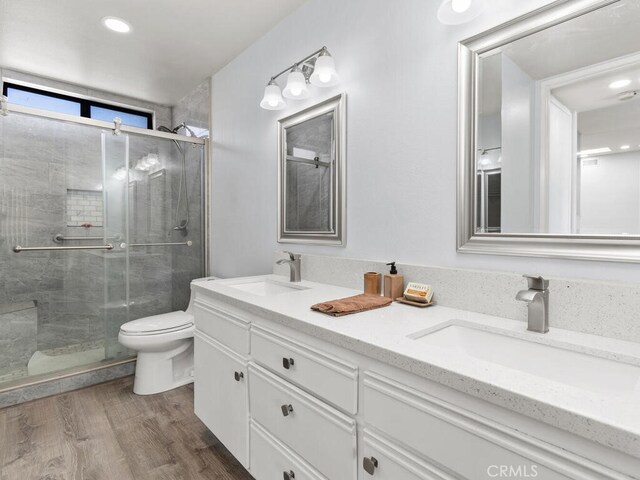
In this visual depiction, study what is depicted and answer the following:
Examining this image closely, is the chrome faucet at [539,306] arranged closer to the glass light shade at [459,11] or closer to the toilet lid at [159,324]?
the glass light shade at [459,11]

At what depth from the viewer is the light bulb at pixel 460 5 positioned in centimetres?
120

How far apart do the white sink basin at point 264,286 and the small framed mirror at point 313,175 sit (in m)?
0.28

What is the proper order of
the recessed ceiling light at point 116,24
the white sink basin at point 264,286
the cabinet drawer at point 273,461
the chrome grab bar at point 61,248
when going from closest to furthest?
the cabinet drawer at point 273,461 < the white sink basin at point 264,286 < the recessed ceiling light at point 116,24 < the chrome grab bar at point 61,248

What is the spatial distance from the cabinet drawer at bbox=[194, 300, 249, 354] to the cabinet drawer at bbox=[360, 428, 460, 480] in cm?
67

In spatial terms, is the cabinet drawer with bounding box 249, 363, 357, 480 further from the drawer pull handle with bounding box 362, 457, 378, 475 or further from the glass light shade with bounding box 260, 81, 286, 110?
the glass light shade with bounding box 260, 81, 286, 110

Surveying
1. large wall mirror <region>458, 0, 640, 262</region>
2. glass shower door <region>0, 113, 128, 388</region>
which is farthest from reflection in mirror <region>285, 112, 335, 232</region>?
glass shower door <region>0, 113, 128, 388</region>

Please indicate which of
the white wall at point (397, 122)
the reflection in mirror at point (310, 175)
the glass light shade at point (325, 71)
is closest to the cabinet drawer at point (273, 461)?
the white wall at point (397, 122)

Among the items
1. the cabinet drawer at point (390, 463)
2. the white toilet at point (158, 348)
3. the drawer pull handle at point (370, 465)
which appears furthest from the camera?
the white toilet at point (158, 348)

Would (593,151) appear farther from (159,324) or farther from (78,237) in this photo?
(78,237)

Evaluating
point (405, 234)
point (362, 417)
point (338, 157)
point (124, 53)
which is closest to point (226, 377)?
point (362, 417)

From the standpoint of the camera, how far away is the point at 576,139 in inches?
42.3

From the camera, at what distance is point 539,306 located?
3.28ft

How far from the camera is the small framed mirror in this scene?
5.83 ft

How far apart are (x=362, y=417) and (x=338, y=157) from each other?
48.1 inches
